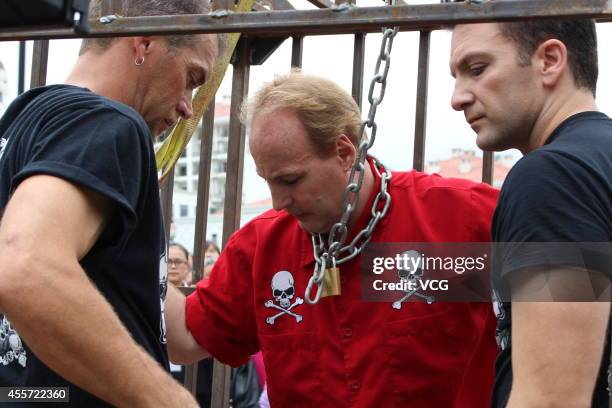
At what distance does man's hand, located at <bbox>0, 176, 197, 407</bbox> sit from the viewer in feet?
6.06

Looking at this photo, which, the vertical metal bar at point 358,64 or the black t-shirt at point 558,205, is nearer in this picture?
the black t-shirt at point 558,205

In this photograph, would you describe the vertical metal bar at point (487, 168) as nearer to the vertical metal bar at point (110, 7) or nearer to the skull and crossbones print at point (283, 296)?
the skull and crossbones print at point (283, 296)

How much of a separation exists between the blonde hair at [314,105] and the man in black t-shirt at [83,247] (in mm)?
816

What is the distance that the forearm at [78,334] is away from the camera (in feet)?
6.07

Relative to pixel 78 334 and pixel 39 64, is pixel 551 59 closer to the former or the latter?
pixel 78 334

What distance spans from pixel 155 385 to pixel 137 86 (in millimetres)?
907

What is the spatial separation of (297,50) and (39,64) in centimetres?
92

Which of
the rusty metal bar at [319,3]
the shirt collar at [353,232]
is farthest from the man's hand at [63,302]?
the rusty metal bar at [319,3]

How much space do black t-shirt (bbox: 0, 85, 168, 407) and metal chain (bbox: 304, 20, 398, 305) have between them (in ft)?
1.71

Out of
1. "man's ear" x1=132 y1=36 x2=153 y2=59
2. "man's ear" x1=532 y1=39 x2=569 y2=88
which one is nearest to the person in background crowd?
"man's ear" x1=132 y1=36 x2=153 y2=59

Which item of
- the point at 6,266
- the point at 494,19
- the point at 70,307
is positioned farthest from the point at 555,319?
the point at 6,266

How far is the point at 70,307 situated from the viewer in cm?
187

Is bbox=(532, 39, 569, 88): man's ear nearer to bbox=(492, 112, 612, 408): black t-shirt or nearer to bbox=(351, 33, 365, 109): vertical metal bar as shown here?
bbox=(492, 112, 612, 408): black t-shirt

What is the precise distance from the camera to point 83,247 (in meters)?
1.96
